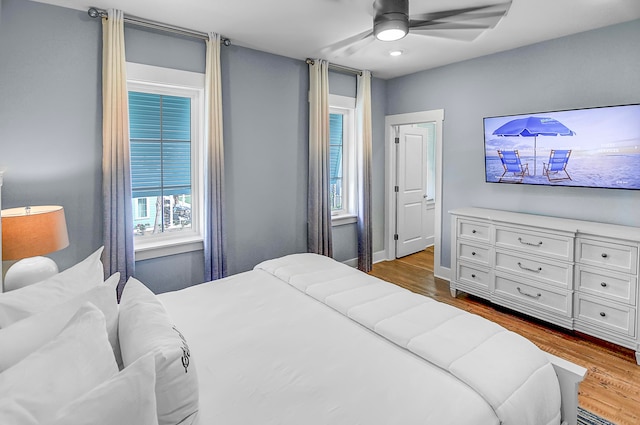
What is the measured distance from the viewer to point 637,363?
2.69 m

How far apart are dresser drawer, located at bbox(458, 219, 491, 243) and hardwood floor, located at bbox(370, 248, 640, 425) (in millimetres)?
708

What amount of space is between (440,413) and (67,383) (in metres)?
1.13

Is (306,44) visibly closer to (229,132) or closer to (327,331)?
(229,132)

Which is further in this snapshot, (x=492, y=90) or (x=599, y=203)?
(x=492, y=90)

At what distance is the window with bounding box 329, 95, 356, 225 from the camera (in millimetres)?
4746

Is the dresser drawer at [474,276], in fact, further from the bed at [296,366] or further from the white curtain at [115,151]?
the white curtain at [115,151]

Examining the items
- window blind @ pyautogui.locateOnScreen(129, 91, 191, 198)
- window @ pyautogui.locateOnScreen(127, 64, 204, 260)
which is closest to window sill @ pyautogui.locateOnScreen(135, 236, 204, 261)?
window @ pyautogui.locateOnScreen(127, 64, 204, 260)

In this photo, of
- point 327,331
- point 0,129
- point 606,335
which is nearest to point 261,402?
point 327,331

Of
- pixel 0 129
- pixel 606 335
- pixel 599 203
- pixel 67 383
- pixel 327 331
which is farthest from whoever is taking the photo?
pixel 599 203

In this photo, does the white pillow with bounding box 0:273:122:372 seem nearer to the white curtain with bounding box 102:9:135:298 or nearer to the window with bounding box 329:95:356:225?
the white curtain with bounding box 102:9:135:298

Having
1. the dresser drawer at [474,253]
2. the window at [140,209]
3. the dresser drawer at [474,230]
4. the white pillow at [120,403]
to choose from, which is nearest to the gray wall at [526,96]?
the dresser drawer at [474,230]

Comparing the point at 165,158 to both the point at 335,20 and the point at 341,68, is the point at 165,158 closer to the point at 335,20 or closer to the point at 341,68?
the point at 335,20

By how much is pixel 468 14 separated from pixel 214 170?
246cm

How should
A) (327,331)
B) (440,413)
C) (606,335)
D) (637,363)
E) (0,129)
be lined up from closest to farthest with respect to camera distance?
1. (440,413)
2. (327,331)
3. (0,129)
4. (637,363)
5. (606,335)
